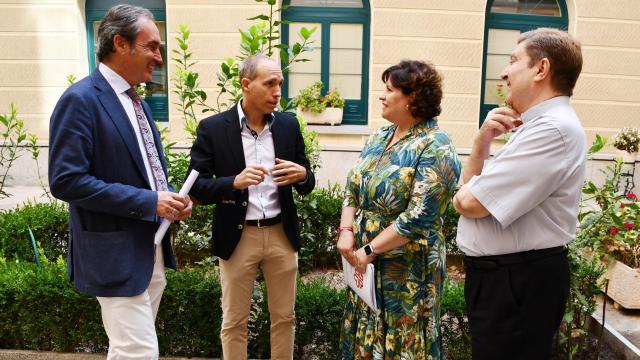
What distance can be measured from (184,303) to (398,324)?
1524 mm

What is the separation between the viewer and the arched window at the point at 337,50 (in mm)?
9797

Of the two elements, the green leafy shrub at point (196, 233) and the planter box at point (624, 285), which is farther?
the green leafy shrub at point (196, 233)

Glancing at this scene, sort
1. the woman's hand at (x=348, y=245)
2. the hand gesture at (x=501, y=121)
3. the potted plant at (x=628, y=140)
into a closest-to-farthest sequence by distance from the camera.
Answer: the hand gesture at (x=501, y=121), the woman's hand at (x=348, y=245), the potted plant at (x=628, y=140)

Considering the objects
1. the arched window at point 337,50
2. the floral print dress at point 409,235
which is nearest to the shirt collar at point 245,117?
the floral print dress at point 409,235

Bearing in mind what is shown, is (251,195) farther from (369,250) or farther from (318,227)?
(318,227)

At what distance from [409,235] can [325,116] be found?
739 centimetres

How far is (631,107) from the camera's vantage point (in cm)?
986

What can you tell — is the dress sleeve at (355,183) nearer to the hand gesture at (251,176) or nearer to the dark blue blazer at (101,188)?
the hand gesture at (251,176)

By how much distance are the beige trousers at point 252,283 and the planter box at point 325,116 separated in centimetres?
688

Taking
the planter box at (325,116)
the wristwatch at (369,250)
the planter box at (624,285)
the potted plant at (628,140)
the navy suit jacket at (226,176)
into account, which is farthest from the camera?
the planter box at (325,116)

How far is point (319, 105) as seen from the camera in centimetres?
967

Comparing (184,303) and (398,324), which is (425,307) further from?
(184,303)

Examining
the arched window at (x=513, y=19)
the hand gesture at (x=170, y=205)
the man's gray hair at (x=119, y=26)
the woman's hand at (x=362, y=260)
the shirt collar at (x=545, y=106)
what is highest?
the arched window at (x=513, y=19)

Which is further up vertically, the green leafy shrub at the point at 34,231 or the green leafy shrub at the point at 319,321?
the green leafy shrub at the point at 34,231
